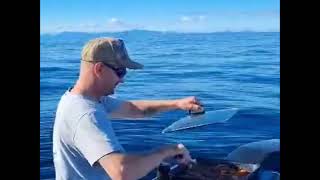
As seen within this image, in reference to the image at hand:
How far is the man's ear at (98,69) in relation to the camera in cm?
207

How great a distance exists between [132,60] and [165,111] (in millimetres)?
238

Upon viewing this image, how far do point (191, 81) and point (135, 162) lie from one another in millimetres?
387

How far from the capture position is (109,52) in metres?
2.08

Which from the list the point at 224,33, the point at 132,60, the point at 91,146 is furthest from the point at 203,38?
the point at 91,146

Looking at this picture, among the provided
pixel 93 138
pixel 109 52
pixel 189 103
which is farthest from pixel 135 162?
pixel 109 52

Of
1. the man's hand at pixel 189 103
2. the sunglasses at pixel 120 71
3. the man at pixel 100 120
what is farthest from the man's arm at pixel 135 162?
the sunglasses at pixel 120 71

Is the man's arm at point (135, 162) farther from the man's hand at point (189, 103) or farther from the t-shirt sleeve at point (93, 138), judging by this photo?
the man's hand at point (189, 103)

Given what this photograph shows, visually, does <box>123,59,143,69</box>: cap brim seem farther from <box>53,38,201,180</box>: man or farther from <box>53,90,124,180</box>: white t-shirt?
<box>53,90,124,180</box>: white t-shirt

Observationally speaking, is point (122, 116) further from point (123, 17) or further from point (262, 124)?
point (262, 124)

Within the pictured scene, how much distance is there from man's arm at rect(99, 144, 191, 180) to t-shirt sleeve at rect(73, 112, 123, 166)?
3 cm

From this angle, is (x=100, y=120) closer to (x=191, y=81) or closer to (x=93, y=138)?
(x=93, y=138)

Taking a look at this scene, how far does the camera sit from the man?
6.53 ft
